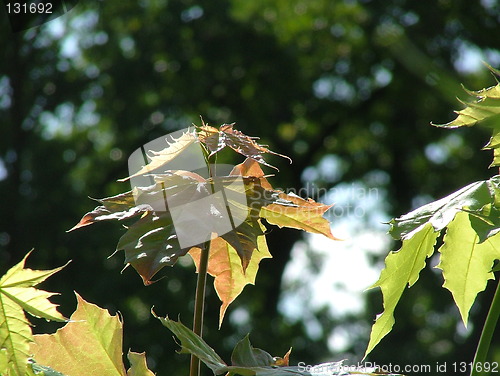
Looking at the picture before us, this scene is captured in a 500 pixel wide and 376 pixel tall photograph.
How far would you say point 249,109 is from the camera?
6.16m

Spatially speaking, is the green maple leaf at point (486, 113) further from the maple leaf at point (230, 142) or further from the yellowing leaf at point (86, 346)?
the yellowing leaf at point (86, 346)

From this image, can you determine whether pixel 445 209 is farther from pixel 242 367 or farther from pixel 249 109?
pixel 249 109

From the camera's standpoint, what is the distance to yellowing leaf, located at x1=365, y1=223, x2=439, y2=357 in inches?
16.4

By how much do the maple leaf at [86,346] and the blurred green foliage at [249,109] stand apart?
15.7ft

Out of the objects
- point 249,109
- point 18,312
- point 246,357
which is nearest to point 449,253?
point 246,357

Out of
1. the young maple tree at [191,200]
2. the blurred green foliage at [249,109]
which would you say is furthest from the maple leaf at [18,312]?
the blurred green foliage at [249,109]

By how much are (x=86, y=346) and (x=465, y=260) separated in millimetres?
250

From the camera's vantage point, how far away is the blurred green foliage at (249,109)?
5.34m

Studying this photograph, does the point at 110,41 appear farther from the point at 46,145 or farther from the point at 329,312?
the point at 329,312

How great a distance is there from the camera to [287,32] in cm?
584

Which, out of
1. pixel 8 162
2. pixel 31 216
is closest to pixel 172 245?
pixel 31 216

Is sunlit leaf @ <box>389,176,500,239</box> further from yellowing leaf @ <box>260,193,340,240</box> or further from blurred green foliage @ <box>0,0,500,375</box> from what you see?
blurred green foliage @ <box>0,0,500,375</box>

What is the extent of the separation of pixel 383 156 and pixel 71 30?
10.6 ft

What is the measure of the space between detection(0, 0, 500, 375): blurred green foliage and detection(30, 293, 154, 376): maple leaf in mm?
4786
